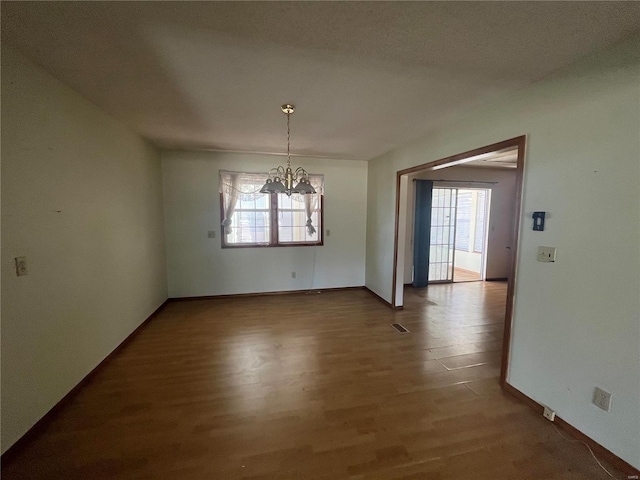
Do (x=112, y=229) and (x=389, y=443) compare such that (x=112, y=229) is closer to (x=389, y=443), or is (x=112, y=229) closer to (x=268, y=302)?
(x=268, y=302)

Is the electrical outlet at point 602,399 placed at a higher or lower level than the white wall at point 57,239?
lower

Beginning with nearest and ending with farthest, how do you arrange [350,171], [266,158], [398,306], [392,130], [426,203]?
[392,130]
[398,306]
[266,158]
[350,171]
[426,203]

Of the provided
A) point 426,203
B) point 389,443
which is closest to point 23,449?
point 389,443

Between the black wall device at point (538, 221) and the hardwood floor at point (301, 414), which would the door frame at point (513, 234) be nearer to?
the black wall device at point (538, 221)

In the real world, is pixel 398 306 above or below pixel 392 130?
below

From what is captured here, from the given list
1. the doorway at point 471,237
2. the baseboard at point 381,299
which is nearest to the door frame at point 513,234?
the baseboard at point 381,299

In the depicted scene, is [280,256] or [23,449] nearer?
[23,449]

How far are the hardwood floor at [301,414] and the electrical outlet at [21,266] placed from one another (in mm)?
1072

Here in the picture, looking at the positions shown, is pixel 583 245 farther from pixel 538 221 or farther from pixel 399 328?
pixel 399 328

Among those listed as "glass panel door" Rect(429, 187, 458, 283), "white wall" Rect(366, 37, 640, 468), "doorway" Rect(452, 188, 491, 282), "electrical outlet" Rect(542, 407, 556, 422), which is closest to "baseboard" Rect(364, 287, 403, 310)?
"glass panel door" Rect(429, 187, 458, 283)

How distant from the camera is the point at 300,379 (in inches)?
88.7

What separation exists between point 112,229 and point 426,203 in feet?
16.2

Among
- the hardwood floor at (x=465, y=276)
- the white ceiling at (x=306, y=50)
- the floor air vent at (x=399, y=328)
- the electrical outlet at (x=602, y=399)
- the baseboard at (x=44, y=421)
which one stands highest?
the white ceiling at (x=306, y=50)

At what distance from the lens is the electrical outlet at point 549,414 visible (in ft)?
5.89
